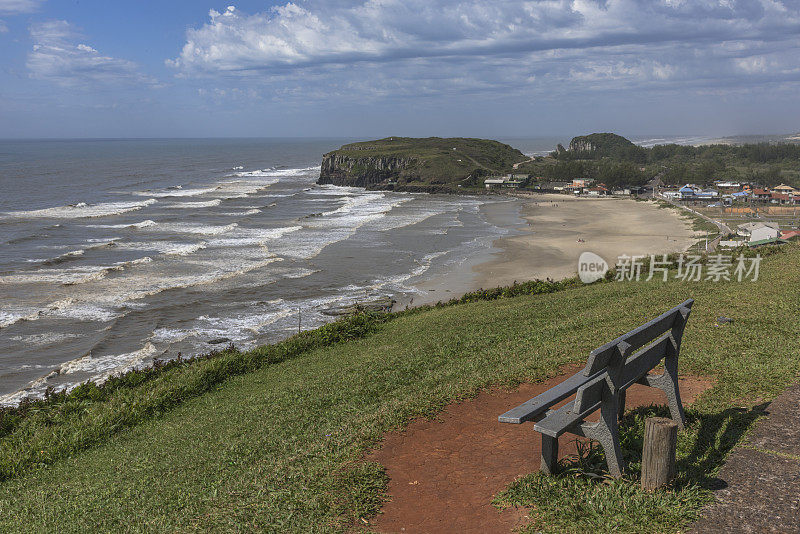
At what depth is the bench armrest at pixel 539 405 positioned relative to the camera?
4918mm

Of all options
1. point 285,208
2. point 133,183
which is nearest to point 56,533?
point 285,208

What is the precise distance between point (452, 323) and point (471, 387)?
21.6 feet

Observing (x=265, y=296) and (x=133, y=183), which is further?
(x=133, y=183)

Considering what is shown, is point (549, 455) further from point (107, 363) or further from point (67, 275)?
point (67, 275)

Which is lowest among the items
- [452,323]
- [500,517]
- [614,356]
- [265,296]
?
[265,296]

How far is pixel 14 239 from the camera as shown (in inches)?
1688

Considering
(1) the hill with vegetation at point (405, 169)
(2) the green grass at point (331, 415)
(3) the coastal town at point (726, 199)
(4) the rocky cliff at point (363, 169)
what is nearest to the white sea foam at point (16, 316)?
(2) the green grass at point (331, 415)

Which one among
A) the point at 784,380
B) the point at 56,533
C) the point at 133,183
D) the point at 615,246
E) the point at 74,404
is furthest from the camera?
the point at 133,183

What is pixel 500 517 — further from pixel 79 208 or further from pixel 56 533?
pixel 79 208

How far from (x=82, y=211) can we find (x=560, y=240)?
4376 centimetres

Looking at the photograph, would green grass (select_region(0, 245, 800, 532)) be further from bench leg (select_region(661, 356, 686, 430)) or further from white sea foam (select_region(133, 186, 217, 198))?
white sea foam (select_region(133, 186, 217, 198))

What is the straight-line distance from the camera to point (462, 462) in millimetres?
6012

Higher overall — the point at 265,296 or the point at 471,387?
the point at 471,387

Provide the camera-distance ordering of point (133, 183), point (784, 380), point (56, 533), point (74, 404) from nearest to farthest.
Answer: point (56, 533) < point (784, 380) < point (74, 404) < point (133, 183)
